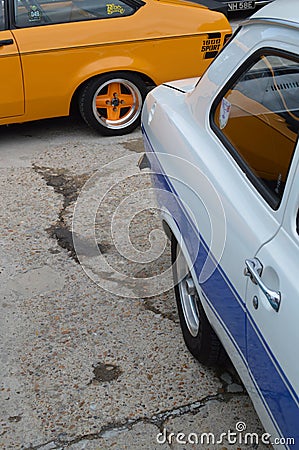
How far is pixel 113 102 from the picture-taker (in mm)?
5973

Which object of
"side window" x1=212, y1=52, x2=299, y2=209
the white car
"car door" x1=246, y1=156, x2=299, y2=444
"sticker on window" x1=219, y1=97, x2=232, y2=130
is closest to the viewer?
"car door" x1=246, y1=156, x2=299, y2=444

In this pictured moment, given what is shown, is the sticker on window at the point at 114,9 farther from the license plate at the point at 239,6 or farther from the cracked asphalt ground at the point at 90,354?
the license plate at the point at 239,6

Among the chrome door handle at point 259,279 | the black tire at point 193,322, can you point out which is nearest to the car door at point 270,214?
the chrome door handle at point 259,279

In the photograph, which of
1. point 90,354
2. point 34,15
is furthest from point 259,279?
point 34,15

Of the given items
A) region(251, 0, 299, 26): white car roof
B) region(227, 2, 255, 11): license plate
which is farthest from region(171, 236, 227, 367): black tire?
region(227, 2, 255, 11): license plate

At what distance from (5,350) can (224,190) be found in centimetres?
161

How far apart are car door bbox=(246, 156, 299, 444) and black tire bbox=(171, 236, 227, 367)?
0.80 meters

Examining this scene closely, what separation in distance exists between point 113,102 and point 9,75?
1.01 m

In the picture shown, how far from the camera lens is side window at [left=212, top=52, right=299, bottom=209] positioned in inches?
86.7

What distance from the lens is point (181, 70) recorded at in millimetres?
5926

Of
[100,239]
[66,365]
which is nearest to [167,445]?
[66,365]

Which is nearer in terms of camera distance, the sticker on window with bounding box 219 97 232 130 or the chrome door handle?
the chrome door handle

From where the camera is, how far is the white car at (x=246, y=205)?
1.90 m

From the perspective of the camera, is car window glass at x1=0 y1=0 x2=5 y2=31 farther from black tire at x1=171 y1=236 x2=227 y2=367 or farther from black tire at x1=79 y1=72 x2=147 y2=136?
black tire at x1=171 y1=236 x2=227 y2=367
